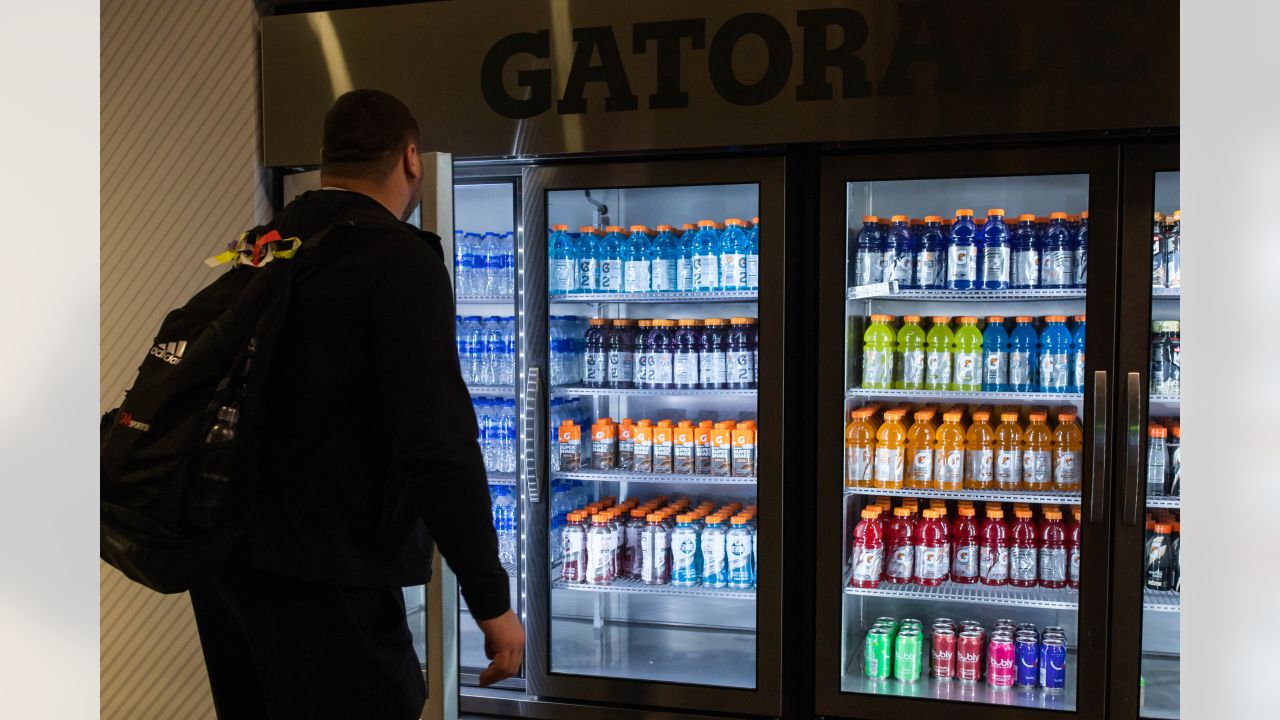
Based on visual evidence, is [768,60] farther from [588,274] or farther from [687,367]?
[687,367]

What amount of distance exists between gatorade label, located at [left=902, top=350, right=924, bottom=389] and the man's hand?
81.6 inches

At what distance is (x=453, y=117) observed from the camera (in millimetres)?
3424

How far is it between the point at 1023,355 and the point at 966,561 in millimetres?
759

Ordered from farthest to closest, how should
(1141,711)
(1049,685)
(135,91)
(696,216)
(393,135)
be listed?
(696,216) → (135,91) → (1049,685) → (1141,711) → (393,135)

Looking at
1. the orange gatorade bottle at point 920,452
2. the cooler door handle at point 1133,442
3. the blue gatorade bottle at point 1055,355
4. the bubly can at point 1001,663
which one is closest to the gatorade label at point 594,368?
the orange gatorade bottle at point 920,452

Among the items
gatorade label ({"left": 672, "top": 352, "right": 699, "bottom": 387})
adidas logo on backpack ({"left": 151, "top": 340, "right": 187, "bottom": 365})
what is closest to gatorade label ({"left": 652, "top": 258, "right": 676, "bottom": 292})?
gatorade label ({"left": 672, "top": 352, "right": 699, "bottom": 387})

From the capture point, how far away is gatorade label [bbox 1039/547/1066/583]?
338 cm

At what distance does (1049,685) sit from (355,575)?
262 centimetres

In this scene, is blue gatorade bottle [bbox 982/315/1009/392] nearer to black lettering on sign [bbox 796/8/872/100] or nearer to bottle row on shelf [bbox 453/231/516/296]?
black lettering on sign [bbox 796/8/872/100]

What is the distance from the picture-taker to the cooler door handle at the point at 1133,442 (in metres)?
2.99

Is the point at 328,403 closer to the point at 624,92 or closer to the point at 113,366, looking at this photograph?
the point at 624,92

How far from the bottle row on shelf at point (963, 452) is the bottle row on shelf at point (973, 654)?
542 millimetres

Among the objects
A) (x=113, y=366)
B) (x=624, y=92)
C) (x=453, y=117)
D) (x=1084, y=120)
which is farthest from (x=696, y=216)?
(x=113, y=366)

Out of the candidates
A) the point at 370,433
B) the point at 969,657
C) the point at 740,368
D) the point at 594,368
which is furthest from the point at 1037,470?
the point at 370,433
